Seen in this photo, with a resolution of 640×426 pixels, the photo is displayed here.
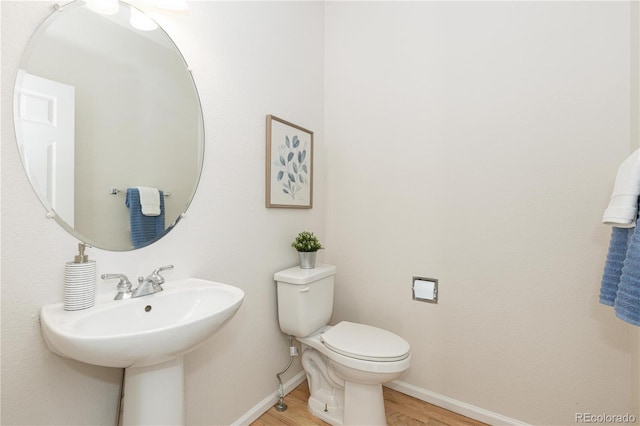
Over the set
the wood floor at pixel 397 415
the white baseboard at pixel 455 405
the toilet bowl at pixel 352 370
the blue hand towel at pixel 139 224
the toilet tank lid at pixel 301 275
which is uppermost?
the blue hand towel at pixel 139 224

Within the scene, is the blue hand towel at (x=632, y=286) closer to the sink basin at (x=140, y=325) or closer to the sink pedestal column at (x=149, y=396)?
the sink basin at (x=140, y=325)

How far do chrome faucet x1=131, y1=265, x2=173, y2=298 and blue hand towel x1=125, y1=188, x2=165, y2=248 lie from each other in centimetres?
12

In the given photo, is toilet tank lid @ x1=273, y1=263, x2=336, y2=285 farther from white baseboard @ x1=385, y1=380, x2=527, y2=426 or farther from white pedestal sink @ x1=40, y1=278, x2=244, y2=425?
white baseboard @ x1=385, y1=380, x2=527, y2=426

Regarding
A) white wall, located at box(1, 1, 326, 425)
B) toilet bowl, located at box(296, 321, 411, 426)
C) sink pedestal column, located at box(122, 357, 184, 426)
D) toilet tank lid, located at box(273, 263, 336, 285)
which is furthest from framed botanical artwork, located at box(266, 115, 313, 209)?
sink pedestal column, located at box(122, 357, 184, 426)

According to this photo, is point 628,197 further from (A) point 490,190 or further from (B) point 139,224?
(B) point 139,224

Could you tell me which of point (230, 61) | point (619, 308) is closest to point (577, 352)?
point (619, 308)

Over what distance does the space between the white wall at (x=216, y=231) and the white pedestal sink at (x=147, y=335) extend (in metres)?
0.10

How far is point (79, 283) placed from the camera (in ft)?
2.75

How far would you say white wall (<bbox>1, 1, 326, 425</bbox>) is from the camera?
31.0 inches

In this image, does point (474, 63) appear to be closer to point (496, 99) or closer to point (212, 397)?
point (496, 99)

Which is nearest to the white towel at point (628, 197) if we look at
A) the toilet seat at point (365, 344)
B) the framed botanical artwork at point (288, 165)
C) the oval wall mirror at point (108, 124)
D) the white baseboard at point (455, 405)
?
the toilet seat at point (365, 344)

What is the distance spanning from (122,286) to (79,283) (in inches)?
5.3

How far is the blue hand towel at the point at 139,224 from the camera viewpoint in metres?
1.03

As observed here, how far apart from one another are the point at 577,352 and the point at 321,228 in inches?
59.5
